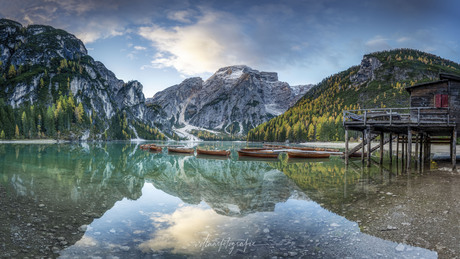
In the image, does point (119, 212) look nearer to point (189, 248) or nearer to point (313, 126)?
point (189, 248)

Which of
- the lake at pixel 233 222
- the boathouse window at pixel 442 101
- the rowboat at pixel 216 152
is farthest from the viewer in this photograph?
the rowboat at pixel 216 152

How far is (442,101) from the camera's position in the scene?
27594 millimetres

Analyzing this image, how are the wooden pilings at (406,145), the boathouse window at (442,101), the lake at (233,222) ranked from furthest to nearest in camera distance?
the boathouse window at (442,101) < the wooden pilings at (406,145) < the lake at (233,222)

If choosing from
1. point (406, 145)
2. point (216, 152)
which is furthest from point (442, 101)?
point (216, 152)

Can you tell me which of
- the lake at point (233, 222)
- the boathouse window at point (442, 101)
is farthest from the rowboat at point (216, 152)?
the lake at point (233, 222)

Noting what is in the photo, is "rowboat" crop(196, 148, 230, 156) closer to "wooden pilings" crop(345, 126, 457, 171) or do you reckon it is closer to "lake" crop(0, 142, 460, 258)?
"wooden pilings" crop(345, 126, 457, 171)

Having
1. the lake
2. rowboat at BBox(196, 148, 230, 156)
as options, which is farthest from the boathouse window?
rowboat at BBox(196, 148, 230, 156)

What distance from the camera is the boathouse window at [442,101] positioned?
27422mm

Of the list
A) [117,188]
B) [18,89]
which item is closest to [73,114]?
[18,89]

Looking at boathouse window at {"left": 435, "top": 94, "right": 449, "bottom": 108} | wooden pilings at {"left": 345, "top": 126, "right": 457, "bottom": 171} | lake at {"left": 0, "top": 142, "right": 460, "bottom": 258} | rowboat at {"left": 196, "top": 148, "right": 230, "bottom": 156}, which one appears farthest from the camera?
rowboat at {"left": 196, "top": 148, "right": 230, "bottom": 156}

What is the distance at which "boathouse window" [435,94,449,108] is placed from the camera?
2742 cm

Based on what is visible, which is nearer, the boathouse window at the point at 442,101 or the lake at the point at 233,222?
the lake at the point at 233,222

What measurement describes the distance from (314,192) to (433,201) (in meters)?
5.80

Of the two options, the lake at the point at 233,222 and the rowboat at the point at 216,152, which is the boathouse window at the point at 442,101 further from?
the rowboat at the point at 216,152
